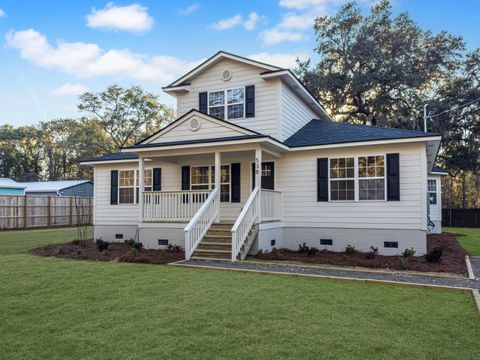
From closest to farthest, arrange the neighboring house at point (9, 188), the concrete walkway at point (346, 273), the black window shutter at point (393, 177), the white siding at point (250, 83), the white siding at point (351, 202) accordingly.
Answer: the concrete walkway at point (346, 273) → the white siding at point (351, 202) → the black window shutter at point (393, 177) → the white siding at point (250, 83) → the neighboring house at point (9, 188)

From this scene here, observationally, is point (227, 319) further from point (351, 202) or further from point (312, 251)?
point (351, 202)

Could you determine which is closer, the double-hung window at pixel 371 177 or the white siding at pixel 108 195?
the double-hung window at pixel 371 177

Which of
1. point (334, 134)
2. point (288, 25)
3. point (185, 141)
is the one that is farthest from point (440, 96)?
point (185, 141)

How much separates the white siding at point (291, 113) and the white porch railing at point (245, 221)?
2.99 meters

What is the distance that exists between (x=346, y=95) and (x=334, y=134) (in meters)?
15.4

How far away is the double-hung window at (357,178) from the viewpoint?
10820 mm

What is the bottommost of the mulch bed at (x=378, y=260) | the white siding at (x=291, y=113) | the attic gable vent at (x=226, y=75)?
the mulch bed at (x=378, y=260)

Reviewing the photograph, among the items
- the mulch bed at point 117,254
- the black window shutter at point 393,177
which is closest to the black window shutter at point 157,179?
the mulch bed at point 117,254

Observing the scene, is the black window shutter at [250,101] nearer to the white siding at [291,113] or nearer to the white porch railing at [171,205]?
the white siding at [291,113]

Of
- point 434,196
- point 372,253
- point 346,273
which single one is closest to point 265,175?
point 372,253

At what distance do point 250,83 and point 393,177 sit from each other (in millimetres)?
5671

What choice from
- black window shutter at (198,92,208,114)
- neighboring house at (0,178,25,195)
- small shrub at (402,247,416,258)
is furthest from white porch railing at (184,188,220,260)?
neighboring house at (0,178,25,195)

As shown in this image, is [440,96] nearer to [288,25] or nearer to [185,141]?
[288,25]

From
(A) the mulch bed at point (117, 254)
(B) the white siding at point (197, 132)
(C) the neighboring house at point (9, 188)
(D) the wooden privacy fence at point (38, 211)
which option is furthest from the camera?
(C) the neighboring house at point (9, 188)
